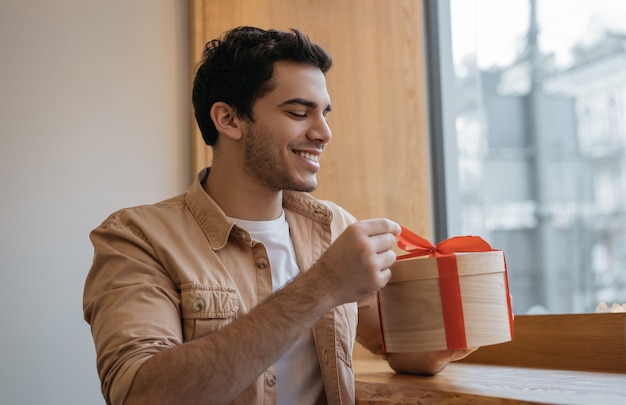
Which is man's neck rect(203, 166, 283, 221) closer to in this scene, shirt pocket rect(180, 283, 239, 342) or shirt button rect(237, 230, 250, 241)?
shirt button rect(237, 230, 250, 241)

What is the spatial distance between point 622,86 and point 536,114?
33 cm

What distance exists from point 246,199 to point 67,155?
2.65 ft

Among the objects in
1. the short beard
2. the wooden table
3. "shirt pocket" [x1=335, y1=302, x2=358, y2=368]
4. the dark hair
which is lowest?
the wooden table

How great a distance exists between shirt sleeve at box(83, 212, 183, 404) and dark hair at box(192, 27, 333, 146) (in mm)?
388

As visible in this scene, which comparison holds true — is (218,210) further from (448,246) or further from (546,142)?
(546,142)

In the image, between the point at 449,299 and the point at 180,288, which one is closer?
the point at 449,299

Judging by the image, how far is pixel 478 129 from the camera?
2.76m

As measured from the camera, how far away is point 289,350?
1424mm

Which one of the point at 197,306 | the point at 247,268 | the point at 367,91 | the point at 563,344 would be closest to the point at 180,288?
the point at 197,306

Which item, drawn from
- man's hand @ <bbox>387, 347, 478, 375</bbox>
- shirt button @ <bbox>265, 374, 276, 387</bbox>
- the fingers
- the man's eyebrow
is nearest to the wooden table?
man's hand @ <bbox>387, 347, 478, 375</bbox>

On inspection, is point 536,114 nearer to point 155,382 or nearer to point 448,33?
point 448,33

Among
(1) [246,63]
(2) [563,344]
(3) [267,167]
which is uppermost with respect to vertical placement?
(1) [246,63]

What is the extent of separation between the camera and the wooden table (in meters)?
1.15

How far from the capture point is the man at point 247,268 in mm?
1180
